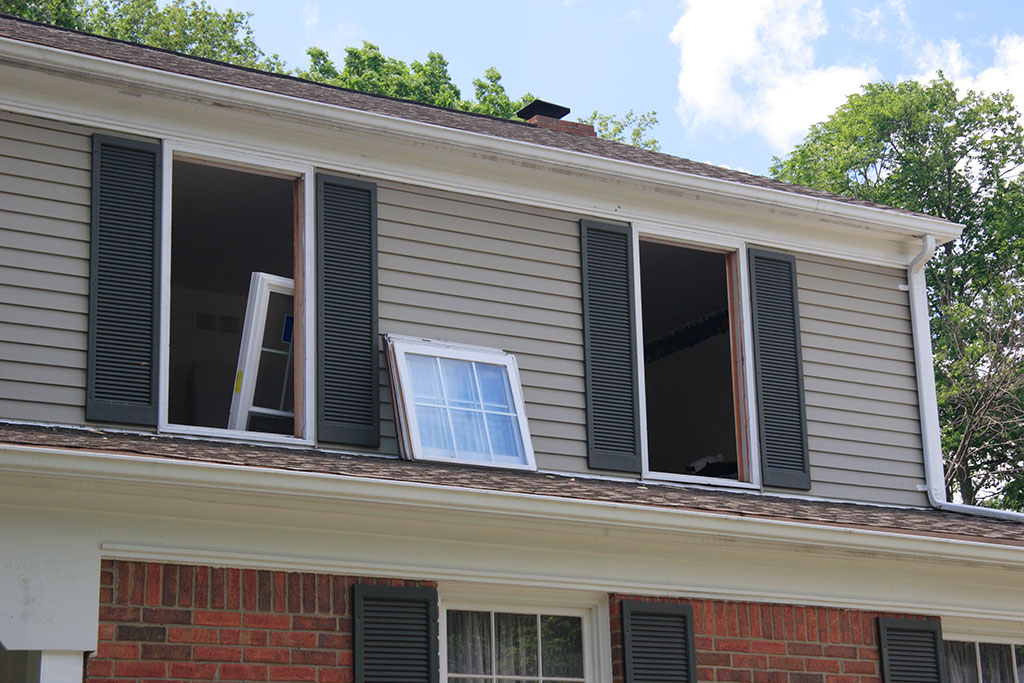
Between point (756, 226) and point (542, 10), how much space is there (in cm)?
4176

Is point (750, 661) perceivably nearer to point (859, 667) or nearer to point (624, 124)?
point (859, 667)

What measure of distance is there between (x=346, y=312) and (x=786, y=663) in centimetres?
321

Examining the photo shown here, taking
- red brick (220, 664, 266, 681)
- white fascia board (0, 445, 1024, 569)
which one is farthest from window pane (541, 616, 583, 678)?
red brick (220, 664, 266, 681)

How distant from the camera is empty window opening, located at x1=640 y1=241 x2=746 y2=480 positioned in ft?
37.9

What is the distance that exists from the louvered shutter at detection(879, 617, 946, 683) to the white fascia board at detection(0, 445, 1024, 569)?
54 centimetres

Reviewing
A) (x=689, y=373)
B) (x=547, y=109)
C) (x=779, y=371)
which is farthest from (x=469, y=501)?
(x=689, y=373)

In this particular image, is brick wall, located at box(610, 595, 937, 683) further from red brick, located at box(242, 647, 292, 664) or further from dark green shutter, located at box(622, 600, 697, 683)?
red brick, located at box(242, 647, 292, 664)

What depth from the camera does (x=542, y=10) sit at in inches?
1949

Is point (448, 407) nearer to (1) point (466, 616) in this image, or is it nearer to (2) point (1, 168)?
(1) point (466, 616)

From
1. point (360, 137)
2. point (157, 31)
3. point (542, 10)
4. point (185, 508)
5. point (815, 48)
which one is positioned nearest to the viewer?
point (185, 508)

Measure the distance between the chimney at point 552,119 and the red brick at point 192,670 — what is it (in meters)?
6.81

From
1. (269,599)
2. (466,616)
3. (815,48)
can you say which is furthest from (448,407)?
(815,48)

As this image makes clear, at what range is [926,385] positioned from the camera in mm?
9672

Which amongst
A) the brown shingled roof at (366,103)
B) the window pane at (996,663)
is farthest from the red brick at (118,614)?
the window pane at (996,663)
